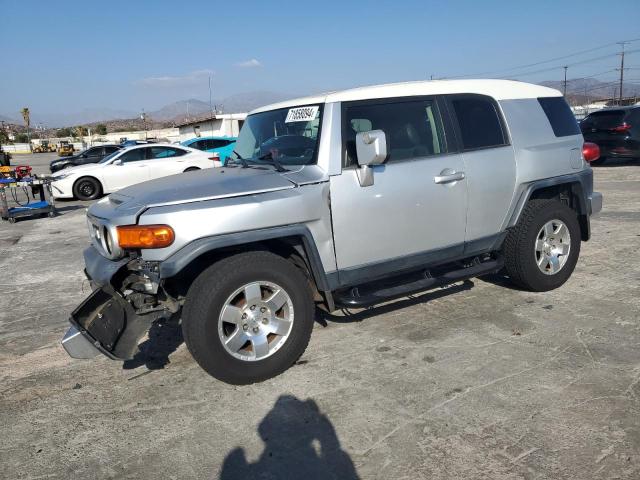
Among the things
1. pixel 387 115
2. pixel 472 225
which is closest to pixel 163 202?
pixel 387 115

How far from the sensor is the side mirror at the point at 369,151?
348cm

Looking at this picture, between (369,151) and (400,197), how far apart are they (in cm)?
52

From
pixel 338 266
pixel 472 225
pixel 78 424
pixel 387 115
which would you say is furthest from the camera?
pixel 472 225

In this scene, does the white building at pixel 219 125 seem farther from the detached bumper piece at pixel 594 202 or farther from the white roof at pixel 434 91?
the detached bumper piece at pixel 594 202

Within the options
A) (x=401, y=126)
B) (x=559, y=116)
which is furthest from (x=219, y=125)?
(x=401, y=126)

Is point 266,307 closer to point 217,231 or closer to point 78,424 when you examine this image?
point 217,231

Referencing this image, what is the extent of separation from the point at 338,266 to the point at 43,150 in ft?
254

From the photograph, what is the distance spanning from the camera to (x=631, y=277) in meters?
5.29

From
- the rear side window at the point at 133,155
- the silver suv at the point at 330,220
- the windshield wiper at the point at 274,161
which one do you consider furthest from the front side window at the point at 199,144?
the windshield wiper at the point at 274,161

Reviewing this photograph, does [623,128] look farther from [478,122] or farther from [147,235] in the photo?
[147,235]

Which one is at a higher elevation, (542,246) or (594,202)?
(594,202)

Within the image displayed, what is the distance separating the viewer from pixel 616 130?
13.7m

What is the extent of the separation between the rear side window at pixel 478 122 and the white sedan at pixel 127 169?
35.2ft

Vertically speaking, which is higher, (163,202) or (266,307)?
(163,202)
